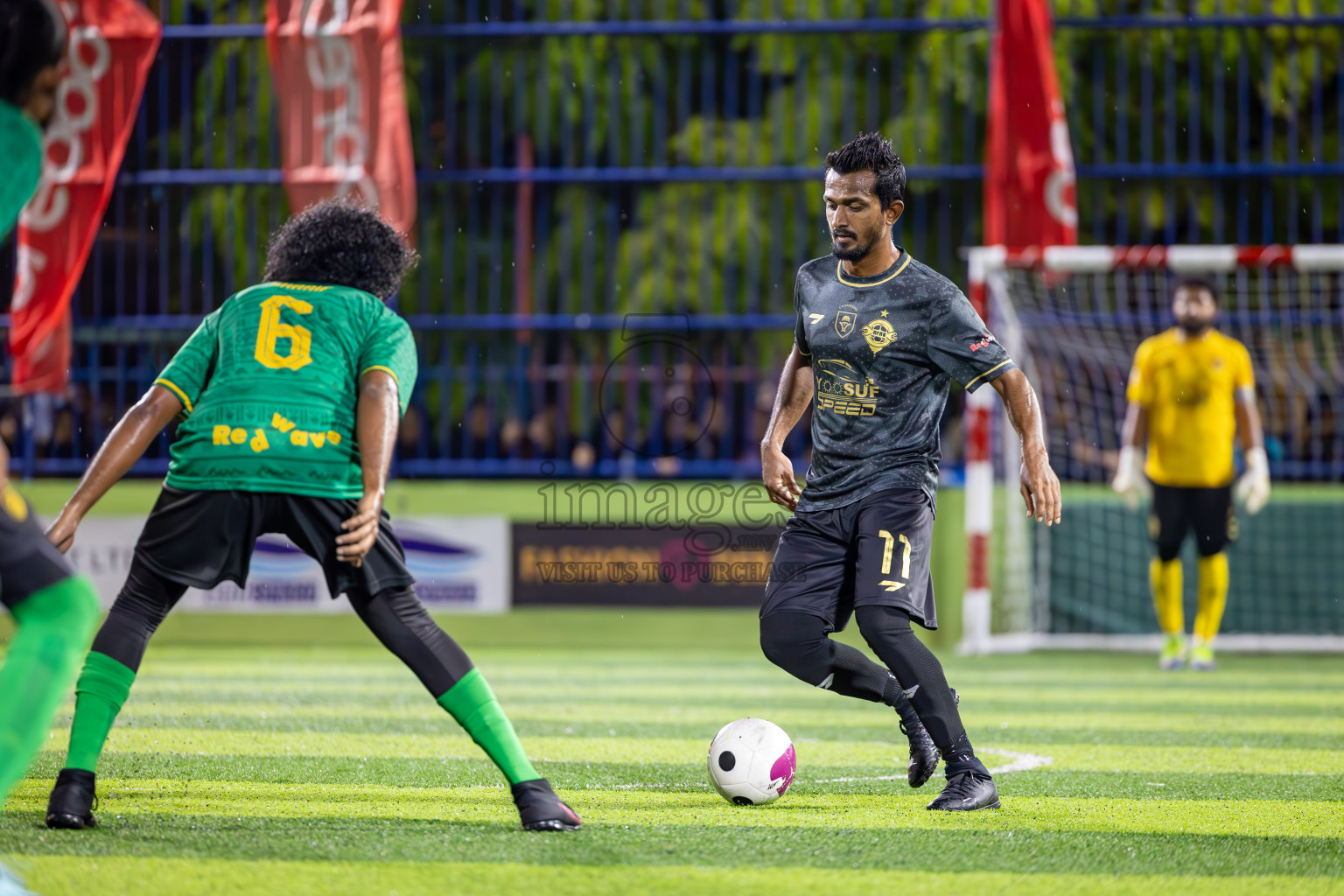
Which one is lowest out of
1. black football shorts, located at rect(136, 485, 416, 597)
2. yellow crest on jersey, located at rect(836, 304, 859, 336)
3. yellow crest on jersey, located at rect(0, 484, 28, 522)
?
black football shorts, located at rect(136, 485, 416, 597)

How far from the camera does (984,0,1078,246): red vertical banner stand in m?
11.7

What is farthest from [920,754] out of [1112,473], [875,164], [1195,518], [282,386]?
[1112,473]

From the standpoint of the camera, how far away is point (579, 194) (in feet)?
47.9

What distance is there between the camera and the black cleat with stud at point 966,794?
457 centimetres

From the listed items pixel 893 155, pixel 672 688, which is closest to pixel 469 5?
pixel 672 688

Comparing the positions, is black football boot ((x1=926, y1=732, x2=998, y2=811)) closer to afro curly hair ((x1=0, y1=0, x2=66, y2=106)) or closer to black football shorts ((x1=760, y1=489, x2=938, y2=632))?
black football shorts ((x1=760, y1=489, x2=938, y2=632))

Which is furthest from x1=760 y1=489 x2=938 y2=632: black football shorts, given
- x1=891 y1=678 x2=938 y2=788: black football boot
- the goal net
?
the goal net

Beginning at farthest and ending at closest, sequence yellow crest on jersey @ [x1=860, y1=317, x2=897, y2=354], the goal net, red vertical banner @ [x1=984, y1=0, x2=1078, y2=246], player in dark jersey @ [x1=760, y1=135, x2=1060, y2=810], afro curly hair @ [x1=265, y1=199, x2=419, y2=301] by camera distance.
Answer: red vertical banner @ [x1=984, y1=0, x2=1078, y2=246] < the goal net < yellow crest on jersey @ [x1=860, y1=317, x2=897, y2=354] < player in dark jersey @ [x1=760, y1=135, x2=1060, y2=810] < afro curly hair @ [x1=265, y1=199, x2=419, y2=301]

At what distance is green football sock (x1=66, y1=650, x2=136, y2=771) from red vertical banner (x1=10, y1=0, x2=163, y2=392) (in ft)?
28.4

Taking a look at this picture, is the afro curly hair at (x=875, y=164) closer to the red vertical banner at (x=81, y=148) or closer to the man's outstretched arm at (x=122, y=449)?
the man's outstretched arm at (x=122, y=449)

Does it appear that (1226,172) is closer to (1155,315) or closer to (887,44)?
(1155,315)

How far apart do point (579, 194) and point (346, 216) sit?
10.4 metres

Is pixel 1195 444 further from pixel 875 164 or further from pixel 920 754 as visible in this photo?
pixel 875 164

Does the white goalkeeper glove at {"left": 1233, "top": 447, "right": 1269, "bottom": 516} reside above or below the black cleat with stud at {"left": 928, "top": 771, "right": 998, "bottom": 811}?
above
